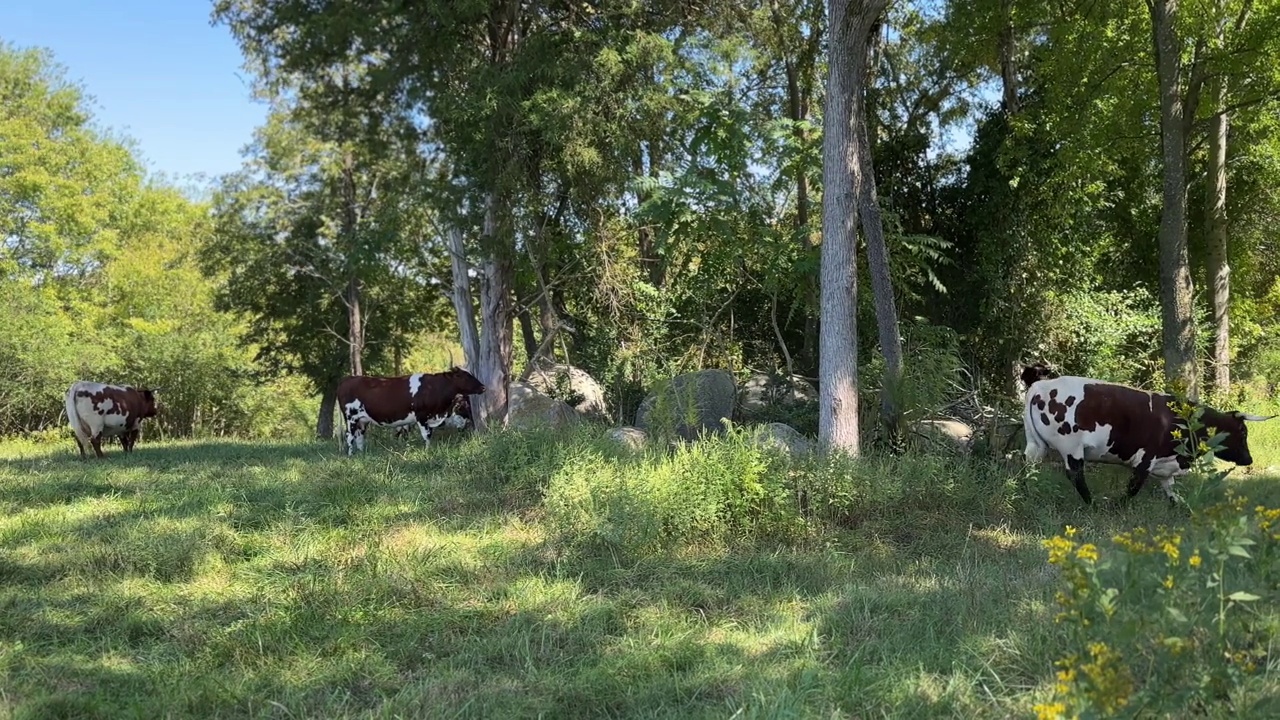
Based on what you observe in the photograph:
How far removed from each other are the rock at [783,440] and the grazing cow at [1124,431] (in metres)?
2.60

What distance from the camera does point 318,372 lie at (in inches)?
977

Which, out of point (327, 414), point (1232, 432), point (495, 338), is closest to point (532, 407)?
point (495, 338)

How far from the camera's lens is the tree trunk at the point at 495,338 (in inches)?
589

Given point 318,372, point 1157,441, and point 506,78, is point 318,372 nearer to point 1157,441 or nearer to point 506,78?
point 506,78

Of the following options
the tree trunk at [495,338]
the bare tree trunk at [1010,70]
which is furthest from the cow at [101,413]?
the bare tree trunk at [1010,70]

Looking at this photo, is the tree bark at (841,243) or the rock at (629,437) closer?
the tree bark at (841,243)

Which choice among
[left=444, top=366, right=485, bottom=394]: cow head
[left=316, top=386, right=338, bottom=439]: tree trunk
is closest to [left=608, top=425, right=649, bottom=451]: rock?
[left=444, top=366, right=485, bottom=394]: cow head

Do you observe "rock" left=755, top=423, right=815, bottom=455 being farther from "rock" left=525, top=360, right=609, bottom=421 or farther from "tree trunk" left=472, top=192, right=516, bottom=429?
"tree trunk" left=472, top=192, right=516, bottom=429

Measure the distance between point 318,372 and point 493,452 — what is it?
17.0 meters

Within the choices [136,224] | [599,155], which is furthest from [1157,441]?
[136,224]

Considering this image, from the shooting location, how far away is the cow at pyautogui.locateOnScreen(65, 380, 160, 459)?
45.1 feet

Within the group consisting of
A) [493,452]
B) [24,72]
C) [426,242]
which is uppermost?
[24,72]

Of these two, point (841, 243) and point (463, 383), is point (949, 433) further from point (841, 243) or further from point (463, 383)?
point (463, 383)

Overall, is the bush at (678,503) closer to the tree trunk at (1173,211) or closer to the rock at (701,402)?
the rock at (701,402)
